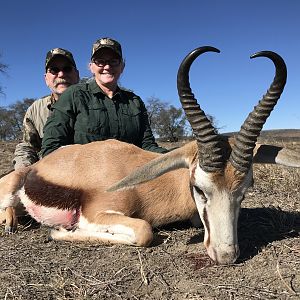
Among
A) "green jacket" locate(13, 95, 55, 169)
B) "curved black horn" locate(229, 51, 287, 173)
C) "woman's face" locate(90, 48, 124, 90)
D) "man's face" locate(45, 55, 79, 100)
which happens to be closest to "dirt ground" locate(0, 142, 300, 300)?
"curved black horn" locate(229, 51, 287, 173)

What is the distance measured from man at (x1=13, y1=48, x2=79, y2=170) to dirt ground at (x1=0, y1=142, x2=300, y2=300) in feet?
9.31

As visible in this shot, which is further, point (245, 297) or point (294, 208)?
point (294, 208)

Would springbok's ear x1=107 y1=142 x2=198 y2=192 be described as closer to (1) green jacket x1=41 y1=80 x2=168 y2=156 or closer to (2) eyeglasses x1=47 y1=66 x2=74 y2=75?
(1) green jacket x1=41 y1=80 x2=168 y2=156

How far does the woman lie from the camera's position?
213 inches

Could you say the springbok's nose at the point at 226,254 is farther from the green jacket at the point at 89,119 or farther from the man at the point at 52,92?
the man at the point at 52,92

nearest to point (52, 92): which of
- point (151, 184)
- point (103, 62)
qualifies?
point (103, 62)

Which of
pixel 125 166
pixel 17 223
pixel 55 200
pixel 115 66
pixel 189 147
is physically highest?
pixel 115 66

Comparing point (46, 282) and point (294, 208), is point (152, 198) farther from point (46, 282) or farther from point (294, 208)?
point (294, 208)

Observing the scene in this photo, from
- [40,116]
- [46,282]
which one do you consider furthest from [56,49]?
[46,282]

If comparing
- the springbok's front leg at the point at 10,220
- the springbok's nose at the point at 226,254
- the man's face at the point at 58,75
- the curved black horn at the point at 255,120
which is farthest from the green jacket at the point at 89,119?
the springbok's nose at the point at 226,254

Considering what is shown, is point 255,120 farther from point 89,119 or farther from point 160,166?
point 89,119

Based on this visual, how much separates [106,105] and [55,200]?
1.81 meters

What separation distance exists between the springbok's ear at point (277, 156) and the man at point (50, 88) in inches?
161

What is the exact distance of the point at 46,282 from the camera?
9.86ft
